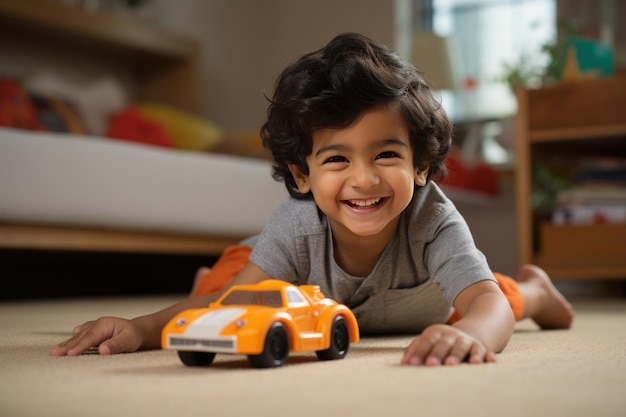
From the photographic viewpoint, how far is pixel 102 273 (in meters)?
3.09

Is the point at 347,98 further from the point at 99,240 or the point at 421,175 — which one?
the point at 99,240

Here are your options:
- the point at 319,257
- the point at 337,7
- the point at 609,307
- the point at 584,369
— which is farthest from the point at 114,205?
the point at 337,7

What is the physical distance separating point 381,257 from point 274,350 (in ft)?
1.22

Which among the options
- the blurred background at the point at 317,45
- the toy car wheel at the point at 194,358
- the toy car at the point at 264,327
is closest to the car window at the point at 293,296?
the toy car at the point at 264,327

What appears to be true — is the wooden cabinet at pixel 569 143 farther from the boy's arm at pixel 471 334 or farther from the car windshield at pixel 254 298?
the car windshield at pixel 254 298

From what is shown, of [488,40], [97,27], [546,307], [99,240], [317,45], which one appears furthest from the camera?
[317,45]

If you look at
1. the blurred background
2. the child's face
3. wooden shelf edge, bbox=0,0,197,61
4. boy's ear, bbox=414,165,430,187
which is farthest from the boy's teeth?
wooden shelf edge, bbox=0,0,197,61

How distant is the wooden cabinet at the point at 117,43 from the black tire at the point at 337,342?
2.51 metres

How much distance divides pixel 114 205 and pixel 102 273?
0.86 meters

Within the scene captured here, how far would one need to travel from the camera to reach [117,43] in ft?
11.7

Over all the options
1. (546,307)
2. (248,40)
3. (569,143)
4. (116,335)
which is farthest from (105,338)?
(248,40)

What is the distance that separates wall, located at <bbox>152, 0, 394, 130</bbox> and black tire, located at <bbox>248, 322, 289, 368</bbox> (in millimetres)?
3264

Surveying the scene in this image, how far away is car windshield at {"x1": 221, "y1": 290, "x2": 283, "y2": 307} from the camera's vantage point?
0.91m

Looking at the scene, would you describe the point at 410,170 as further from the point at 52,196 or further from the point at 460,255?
the point at 52,196
